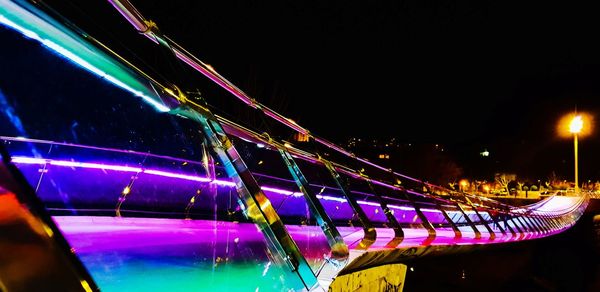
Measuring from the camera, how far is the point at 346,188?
609 cm

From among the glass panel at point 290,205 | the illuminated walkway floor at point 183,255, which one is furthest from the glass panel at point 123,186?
the glass panel at point 290,205

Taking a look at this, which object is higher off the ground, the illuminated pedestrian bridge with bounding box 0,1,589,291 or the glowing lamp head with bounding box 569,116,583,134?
the glowing lamp head with bounding box 569,116,583,134

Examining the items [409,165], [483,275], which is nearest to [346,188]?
[483,275]

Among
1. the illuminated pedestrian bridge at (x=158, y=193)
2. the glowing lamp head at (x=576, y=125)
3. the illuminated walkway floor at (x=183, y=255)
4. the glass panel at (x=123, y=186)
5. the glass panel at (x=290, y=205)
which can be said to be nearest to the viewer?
the illuminated pedestrian bridge at (x=158, y=193)

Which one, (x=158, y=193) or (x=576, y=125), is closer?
(x=158, y=193)

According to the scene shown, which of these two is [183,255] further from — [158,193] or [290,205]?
[158,193]

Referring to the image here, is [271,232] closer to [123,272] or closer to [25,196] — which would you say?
[123,272]

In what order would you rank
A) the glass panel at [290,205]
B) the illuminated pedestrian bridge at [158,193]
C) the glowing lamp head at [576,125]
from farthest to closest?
the glowing lamp head at [576,125], the glass panel at [290,205], the illuminated pedestrian bridge at [158,193]

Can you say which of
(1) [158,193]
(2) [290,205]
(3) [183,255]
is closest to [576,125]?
(2) [290,205]

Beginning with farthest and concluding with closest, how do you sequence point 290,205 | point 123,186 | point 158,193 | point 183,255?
point 158,193 → point 123,186 → point 290,205 → point 183,255

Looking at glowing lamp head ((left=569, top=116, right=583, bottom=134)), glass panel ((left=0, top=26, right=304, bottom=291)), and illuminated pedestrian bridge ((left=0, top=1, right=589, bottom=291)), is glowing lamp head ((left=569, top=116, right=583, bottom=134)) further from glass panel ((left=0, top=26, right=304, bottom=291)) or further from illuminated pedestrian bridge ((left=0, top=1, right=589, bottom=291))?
glass panel ((left=0, top=26, right=304, bottom=291))

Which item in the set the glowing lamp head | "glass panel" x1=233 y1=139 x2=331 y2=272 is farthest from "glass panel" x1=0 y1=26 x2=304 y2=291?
the glowing lamp head

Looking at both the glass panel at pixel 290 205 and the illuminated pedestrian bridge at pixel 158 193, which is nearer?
the illuminated pedestrian bridge at pixel 158 193

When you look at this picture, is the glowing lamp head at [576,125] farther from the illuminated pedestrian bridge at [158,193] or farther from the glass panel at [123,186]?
the glass panel at [123,186]
